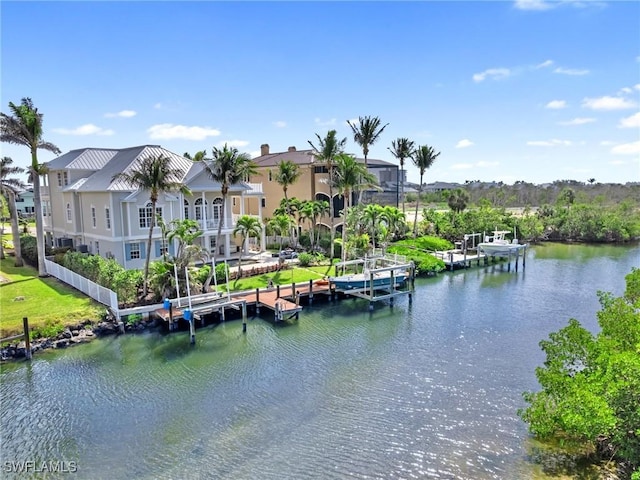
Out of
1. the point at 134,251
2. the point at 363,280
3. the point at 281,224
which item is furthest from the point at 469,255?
the point at 134,251

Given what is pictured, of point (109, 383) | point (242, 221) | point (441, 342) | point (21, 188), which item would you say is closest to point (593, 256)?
point (441, 342)

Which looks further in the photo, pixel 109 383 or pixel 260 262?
pixel 260 262

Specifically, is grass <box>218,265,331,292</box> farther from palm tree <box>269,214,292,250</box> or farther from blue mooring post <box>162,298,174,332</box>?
blue mooring post <box>162,298,174,332</box>

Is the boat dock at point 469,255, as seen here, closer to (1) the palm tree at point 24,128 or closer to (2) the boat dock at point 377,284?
(2) the boat dock at point 377,284

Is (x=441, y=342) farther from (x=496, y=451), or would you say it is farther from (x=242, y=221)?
(x=242, y=221)

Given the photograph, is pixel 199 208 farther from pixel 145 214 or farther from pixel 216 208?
pixel 145 214

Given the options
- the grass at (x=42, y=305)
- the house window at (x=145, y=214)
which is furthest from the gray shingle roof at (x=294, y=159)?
the grass at (x=42, y=305)
